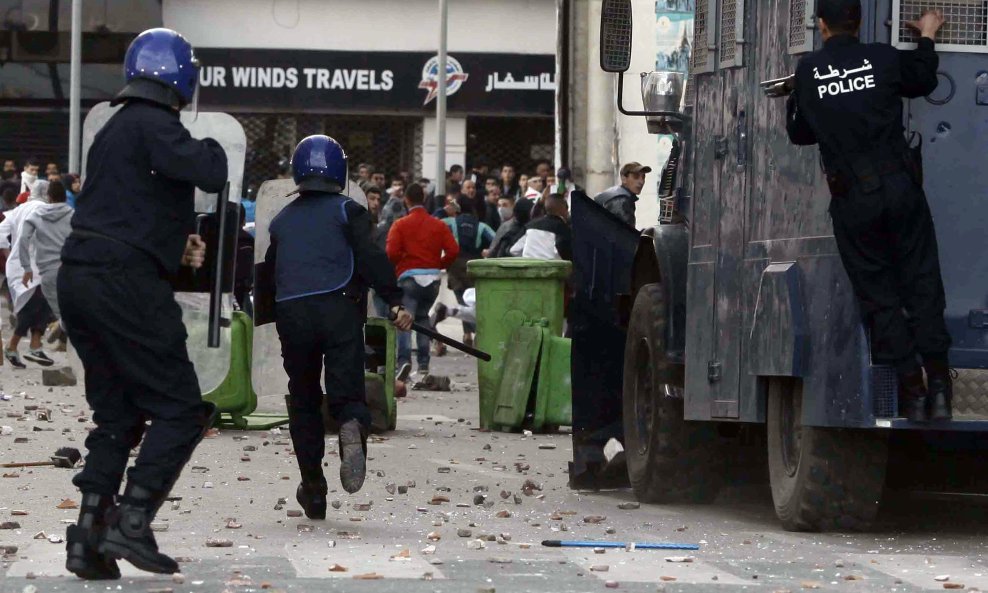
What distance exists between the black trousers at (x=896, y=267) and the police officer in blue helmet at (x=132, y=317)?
245cm

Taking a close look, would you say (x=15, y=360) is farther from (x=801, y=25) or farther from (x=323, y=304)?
(x=801, y=25)

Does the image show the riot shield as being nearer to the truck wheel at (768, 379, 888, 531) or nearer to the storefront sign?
the truck wheel at (768, 379, 888, 531)

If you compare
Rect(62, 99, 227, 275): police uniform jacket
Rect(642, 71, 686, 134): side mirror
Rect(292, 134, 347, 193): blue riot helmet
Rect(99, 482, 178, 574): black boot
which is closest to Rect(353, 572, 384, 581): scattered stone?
Rect(99, 482, 178, 574): black boot

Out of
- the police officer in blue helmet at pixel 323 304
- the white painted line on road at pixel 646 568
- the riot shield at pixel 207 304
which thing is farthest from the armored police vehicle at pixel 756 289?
the riot shield at pixel 207 304

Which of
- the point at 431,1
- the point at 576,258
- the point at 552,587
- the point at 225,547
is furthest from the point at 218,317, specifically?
the point at 431,1

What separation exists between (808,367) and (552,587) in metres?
1.93

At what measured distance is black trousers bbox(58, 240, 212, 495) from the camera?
7.16 m

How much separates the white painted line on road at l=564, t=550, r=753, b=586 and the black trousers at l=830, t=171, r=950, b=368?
3.80 ft

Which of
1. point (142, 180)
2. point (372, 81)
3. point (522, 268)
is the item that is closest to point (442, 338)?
point (142, 180)

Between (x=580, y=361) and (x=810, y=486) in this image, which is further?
(x=580, y=361)

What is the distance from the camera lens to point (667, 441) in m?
10.2

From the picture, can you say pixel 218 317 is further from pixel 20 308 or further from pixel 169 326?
pixel 20 308

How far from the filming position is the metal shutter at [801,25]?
854 cm

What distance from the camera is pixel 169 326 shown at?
23.8 ft
